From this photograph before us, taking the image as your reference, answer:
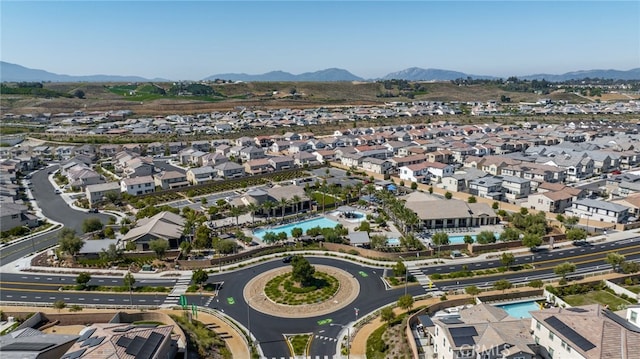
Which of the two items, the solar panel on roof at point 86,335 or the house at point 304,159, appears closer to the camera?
the solar panel on roof at point 86,335

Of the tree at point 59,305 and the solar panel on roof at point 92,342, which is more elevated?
the solar panel on roof at point 92,342

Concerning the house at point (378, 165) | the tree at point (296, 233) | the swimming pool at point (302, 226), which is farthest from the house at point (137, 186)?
the house at point (378, 165)

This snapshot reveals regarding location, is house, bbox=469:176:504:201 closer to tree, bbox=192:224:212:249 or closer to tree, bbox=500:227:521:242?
tree, bbox=500:227:521:242

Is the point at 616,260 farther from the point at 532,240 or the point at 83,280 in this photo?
the point at 83,280

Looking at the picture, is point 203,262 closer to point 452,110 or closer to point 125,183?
point 125,183

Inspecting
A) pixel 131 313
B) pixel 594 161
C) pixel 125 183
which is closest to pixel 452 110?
pixel 594 161

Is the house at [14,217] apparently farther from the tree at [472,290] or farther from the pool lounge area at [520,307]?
the pool lounge area at [520,307]
